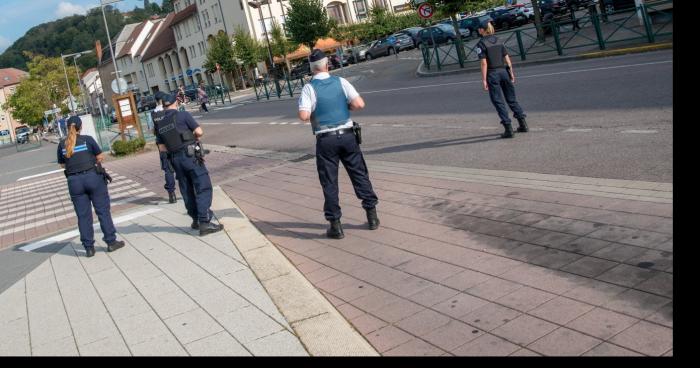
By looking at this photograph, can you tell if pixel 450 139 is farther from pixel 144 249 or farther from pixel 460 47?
pixel 460 47

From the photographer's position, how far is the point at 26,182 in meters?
24.0

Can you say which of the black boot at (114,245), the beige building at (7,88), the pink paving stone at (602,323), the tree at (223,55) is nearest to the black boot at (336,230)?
the black boot at (114,245)

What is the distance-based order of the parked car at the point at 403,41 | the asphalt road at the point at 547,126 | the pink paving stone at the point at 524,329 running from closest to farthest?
the pink paving stone at the point at 524,329 < the asphalt road at the point at 547,126 < the parked car at the point at 403,41

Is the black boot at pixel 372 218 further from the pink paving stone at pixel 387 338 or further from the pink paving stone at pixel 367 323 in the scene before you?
the pink paving stone at pixel 387 338

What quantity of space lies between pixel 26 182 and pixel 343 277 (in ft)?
69.7

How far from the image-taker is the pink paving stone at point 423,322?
4.22 meters

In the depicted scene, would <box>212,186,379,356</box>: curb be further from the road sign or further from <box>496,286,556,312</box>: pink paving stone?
the road sign

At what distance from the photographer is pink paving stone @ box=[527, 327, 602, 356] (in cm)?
359

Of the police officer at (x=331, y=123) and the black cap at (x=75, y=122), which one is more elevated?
the black cap at (x=75, y=122)

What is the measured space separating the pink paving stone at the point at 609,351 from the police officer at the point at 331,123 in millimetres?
3431

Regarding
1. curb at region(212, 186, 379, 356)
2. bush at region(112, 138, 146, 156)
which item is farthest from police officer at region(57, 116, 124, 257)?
bush at region(112, 138, 146, 156)

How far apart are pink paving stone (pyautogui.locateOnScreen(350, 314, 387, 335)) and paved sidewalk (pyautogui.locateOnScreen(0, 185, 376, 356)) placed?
0.32 feet

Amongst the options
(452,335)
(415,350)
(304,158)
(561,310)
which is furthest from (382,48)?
(415,350)
